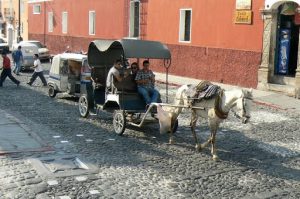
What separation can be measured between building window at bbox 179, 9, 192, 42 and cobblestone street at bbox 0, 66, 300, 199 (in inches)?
465

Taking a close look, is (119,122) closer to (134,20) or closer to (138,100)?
(138,100)

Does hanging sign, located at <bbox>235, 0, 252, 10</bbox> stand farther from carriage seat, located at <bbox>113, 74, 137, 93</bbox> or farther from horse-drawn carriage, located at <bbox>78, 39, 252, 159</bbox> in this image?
carriage seat, located at <bbox>113, 74, 137, 93</bbox>

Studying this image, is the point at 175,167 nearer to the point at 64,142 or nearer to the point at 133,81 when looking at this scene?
the point at 64,142

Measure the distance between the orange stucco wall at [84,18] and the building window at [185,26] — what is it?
565 cm

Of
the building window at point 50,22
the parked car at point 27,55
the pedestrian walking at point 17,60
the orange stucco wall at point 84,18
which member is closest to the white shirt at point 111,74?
the pedestrian walking at point 17,60

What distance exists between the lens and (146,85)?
38.6 feet

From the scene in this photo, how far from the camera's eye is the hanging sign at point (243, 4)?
2050 centimetres

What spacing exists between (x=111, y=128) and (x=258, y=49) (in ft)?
33.7

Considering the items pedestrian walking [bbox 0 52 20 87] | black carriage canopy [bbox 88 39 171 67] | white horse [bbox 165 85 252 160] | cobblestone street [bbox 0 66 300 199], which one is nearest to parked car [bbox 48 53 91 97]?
cobblestone street [bbox 0 66 300 199]

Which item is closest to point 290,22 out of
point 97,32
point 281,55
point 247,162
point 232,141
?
point 281,55

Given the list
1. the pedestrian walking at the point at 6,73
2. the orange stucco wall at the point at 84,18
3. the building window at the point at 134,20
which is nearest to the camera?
the pedestrian walking at the point at 6,73

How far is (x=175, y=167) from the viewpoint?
8930 millimetres

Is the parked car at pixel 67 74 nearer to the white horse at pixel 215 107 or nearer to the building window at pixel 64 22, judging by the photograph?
the white horse at pixel 215 107

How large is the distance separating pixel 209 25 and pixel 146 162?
1470cm
